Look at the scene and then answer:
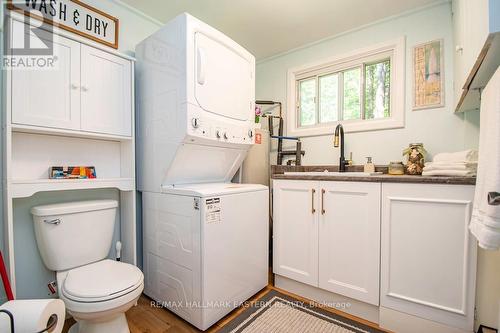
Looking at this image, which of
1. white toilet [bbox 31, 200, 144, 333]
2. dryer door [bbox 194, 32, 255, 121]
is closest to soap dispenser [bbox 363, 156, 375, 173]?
dryer door [bbox 194, 32, 255, 121]

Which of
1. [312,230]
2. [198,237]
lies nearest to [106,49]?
[198,237]

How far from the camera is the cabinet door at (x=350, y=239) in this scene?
1499 millimetres

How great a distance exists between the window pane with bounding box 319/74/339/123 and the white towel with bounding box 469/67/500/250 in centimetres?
149

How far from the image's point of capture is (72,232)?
4.75 feet

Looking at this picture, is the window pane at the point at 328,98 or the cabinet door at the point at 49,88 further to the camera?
the window pane at the point at 328,98

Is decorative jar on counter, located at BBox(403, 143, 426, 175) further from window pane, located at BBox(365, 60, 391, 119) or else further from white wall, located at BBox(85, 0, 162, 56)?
white wall, located at BBox(85, 0, 162, 56)

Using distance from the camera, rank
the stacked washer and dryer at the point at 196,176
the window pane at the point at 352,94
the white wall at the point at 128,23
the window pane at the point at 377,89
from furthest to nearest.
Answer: the window pane at the point at 352,94, the window pane at the point at 377,89, the white wall at the point at 128,23, the stacked washer and dryer at the point at 196,176

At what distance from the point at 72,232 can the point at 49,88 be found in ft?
2.94

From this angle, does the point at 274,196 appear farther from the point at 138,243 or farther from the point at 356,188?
the point at 138,243

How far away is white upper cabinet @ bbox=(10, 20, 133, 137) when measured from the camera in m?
1.26

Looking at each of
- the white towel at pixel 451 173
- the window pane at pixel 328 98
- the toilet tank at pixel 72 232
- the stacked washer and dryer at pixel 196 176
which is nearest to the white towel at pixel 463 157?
the white towel at pixel 451 173

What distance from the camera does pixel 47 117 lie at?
134 cm

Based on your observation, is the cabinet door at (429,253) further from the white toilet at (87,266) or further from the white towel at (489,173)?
the white toilet at (87,266)

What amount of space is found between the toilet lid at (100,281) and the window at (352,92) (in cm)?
206
